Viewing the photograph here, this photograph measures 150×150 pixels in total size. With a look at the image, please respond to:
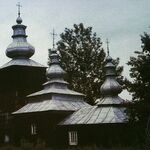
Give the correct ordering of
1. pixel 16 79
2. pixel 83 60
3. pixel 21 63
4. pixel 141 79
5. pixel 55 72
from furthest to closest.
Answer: pixel 83 60
pixel 21 63
pixel 16 79
pixel 55 72
pixel 141 79

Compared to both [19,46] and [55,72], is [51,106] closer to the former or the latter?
[55,72]

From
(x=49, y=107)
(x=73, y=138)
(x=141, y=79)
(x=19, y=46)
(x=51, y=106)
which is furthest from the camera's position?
(x=19, y=46)

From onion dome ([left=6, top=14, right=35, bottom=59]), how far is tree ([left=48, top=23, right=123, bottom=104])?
8.06 m

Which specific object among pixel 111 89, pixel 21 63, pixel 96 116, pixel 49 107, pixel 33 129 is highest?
pixel 21 63

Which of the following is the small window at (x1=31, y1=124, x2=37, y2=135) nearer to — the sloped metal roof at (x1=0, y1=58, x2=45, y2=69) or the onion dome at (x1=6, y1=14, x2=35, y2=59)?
the sloped metal roof at (x1=0, y1=58, x2=45, y2=69)

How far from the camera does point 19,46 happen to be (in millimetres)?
48000

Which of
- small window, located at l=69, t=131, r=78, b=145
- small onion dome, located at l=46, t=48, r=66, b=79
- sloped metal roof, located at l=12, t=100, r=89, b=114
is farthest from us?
small onion dome, located at l=46, t=48, r=66, b=79

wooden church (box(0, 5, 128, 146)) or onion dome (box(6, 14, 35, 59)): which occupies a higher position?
onion dome (box(6, 14, 35, 59))

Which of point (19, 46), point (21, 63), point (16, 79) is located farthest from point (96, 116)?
point (19, 46)

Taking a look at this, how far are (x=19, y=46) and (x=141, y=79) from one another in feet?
70.4

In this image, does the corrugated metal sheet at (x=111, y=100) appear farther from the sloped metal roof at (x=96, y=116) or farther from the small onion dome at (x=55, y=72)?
the small onion dome at (x=55, y=72)

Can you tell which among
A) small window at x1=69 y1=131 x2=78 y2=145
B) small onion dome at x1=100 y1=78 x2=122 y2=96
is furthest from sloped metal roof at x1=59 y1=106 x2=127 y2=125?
small onion dome at x1=100 y1=78 x2=122 y2=96

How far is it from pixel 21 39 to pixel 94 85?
443 inches

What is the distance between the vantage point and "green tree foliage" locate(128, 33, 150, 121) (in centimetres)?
2889
